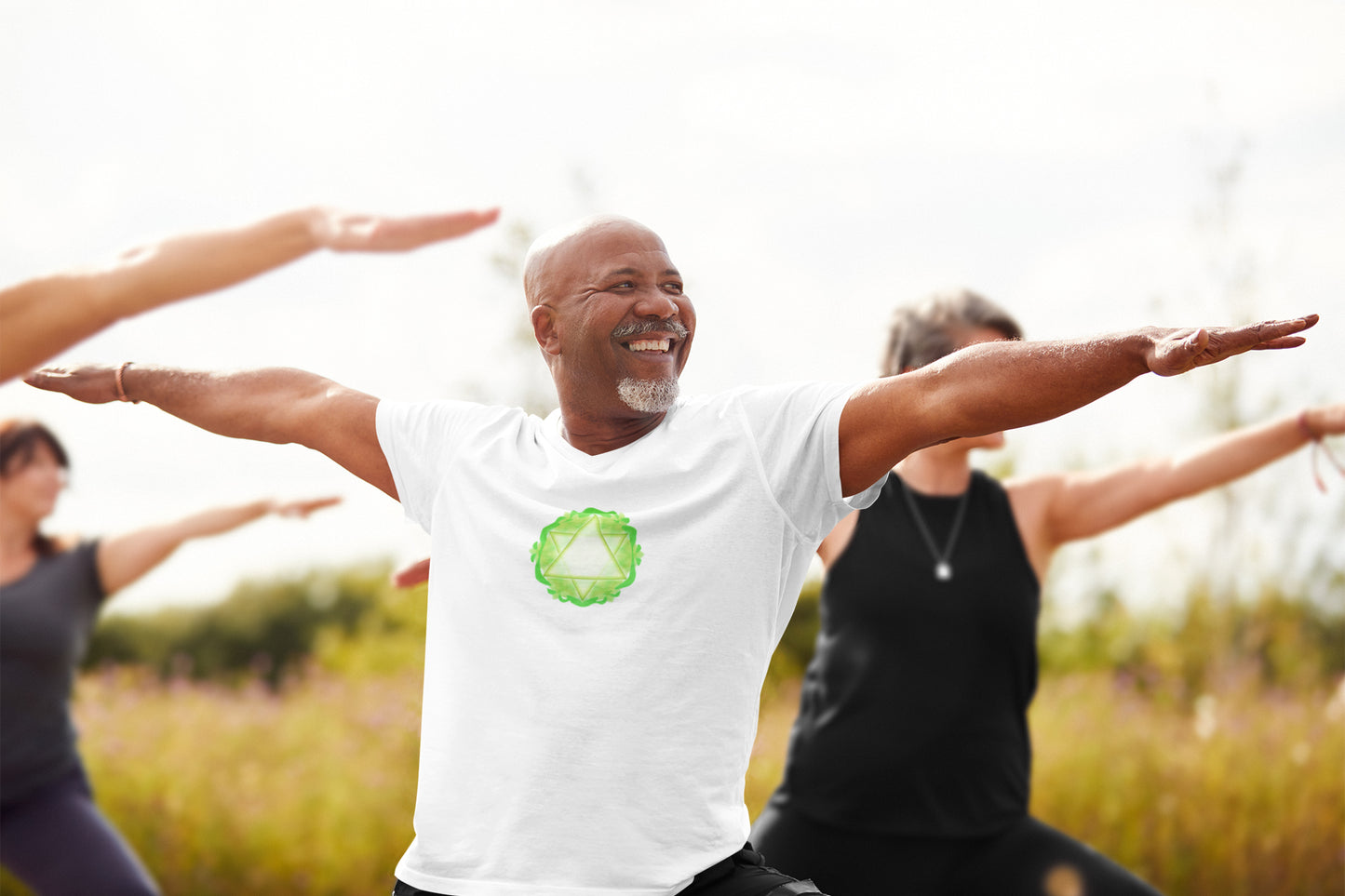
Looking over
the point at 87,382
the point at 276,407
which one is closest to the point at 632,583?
the point at 276,407

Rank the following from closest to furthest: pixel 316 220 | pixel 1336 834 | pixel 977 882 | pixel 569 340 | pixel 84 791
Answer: pixel 569 340
pixel 316 220
pixel 977 882
pixel 84 791
pixel 1336 834

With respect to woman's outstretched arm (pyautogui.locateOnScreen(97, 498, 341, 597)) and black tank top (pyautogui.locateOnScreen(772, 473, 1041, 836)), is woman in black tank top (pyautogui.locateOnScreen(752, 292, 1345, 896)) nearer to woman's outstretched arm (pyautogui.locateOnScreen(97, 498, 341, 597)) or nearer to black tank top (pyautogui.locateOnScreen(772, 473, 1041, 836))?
black tank top (pyautogui.locateOnScreen(772, 473, 1041, 836))

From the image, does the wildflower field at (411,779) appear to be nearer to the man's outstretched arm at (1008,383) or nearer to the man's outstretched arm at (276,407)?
the man's outstretched arm at (1008,383)

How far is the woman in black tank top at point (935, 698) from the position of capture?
10.6 ft

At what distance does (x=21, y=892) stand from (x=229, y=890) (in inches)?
48.4

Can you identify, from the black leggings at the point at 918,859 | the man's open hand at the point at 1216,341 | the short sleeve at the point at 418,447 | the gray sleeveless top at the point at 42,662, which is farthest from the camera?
the gray sleeveless top at the point at 42,662

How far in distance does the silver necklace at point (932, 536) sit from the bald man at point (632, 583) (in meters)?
1.03

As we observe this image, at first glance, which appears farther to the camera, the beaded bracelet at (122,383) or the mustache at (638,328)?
the beaded bracelet at (122,383)

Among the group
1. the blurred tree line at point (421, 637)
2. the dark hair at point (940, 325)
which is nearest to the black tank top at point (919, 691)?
the dark hair at point (940, 325)

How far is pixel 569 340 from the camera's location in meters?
2.56

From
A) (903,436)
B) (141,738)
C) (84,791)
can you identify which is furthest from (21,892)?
(903,436)

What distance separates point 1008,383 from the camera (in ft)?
6.44

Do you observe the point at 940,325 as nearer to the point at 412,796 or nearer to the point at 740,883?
the point at 740,883

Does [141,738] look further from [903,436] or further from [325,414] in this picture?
[903,436]
